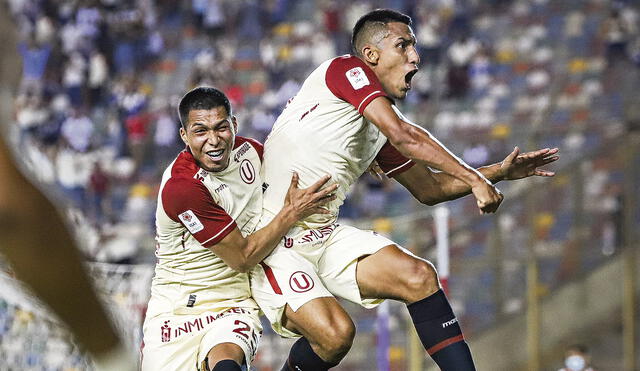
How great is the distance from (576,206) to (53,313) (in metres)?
8.94

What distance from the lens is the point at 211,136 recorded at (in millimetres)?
5188

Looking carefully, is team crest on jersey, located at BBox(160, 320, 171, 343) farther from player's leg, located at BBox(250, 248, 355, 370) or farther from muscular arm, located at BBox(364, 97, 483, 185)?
muscular arm, located at BBox(364, 97, 483, 185)

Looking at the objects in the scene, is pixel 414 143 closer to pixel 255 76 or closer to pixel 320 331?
pixel 320 331

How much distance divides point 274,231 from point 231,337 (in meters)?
0.58

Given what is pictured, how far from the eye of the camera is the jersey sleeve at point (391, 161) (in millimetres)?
5645

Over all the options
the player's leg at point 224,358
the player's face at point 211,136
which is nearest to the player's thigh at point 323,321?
the player's leg at point 224,358

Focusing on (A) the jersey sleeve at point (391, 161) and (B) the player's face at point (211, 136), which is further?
(A) the jersey sleeve at point (391, 161)

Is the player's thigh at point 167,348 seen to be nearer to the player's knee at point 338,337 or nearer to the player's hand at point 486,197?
the player's knee at point 338,337

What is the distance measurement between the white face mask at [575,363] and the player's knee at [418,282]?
14.9 feet

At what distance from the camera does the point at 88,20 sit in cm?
1809

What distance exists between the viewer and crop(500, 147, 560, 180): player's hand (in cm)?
526

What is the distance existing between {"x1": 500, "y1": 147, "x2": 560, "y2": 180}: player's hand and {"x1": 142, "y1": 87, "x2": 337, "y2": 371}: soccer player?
0.90 meters

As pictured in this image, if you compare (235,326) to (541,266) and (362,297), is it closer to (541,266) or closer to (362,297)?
(362,297)

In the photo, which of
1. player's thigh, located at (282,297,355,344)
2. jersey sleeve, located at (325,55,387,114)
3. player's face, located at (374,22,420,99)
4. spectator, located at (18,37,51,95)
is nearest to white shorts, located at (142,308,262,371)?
player's thigh, located at (282,297,355,344)
